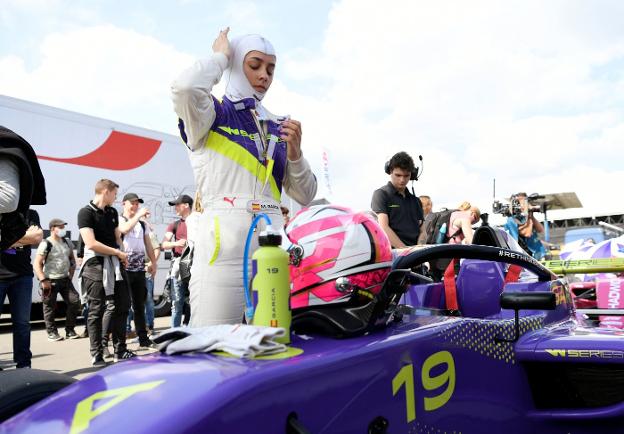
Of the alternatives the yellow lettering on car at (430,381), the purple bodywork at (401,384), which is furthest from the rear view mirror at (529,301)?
the yellow lettering on car at (430,381)

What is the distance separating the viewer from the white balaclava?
2422 mm

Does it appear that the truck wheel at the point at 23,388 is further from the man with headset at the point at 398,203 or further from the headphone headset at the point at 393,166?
the headphone headset at the point at 393,166

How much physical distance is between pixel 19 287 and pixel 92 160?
584cm

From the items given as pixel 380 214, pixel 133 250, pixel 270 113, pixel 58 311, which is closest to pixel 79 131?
pixel 58 311

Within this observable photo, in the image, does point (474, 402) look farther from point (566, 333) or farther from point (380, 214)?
point (380, 214)

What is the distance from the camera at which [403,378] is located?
152cm

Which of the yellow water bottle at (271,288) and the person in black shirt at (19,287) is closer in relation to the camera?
the yellow water bottle at (271,288)

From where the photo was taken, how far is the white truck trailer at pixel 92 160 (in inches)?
347

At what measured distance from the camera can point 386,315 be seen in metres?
1.73

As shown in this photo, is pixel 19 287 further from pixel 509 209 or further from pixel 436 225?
pixel 509 209

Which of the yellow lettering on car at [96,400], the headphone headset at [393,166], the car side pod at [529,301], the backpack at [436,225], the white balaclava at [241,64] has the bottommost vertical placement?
the yellow lettering on car at [96,400]

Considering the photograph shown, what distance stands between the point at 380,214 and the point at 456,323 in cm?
265

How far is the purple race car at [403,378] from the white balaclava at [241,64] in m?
1.02

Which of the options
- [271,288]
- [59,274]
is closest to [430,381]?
[271,288]
